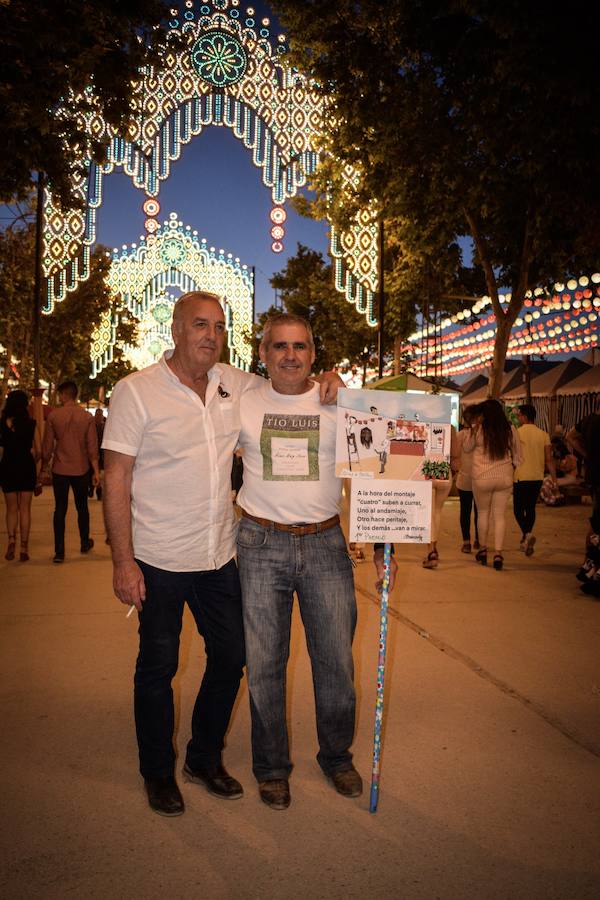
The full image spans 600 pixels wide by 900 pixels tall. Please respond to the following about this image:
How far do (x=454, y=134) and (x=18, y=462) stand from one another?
10.1 metres

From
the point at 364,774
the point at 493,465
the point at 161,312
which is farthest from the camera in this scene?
the point at 161,312

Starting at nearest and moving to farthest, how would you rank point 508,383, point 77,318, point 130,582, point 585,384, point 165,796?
point 130,582 < point 165,796 < point 585,384 < point 508,383 < point 77,318

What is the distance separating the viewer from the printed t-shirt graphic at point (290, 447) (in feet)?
11.6

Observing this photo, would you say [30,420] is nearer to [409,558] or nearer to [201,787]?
[409,558]

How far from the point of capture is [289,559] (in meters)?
3.54

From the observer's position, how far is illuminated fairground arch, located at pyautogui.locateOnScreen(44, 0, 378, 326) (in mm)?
16531

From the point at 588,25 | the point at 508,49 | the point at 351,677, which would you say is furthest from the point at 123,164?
the point at 351,677

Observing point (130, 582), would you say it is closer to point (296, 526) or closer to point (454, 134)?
point (296, 526)

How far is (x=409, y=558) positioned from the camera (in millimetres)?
10141

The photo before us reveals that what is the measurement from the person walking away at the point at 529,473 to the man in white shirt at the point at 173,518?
775cm

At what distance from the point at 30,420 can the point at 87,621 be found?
397 cm

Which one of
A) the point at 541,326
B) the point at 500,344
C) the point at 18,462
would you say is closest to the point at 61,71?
the point at 18,462

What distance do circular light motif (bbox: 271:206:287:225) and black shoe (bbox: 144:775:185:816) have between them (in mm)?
17328

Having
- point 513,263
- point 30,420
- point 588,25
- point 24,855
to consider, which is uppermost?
point 588,25
